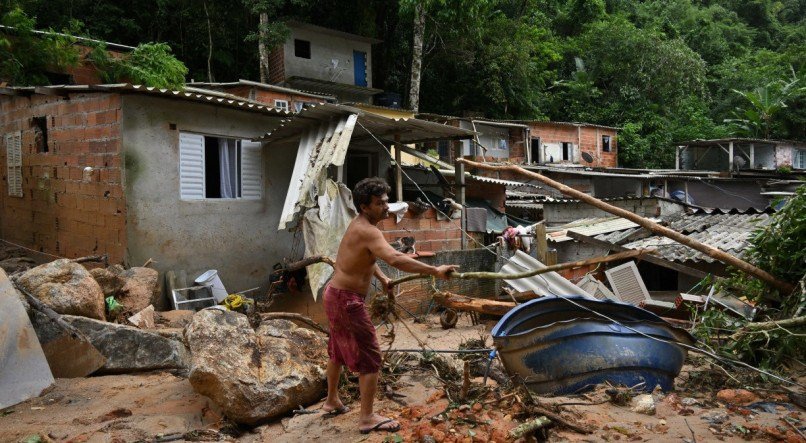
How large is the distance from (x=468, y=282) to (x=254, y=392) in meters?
7.30

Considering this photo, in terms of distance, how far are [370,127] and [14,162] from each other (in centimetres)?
757

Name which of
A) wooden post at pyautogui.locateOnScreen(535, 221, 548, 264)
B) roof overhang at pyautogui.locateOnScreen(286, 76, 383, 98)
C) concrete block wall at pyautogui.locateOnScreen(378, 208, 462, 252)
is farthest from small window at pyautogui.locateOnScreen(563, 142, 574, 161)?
wooden post at pyautogui.locateOnScreen(535, 221, 548, 264)

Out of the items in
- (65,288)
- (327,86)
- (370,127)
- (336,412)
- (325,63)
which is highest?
(325,63)

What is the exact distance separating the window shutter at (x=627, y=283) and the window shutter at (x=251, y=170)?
6.69m

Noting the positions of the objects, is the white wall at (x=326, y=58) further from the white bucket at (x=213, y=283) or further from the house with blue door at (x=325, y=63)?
the white bucket at (x=213, y=283)

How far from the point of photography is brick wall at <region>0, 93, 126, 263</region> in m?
8.97

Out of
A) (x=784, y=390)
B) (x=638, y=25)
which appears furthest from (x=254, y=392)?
(x=638, y=25)

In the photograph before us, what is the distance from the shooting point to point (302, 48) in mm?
24703

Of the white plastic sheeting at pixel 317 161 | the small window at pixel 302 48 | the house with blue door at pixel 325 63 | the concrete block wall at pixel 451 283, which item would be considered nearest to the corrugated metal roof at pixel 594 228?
the concrete block wall at pixel 451 283

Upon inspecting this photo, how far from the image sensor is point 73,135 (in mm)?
9773

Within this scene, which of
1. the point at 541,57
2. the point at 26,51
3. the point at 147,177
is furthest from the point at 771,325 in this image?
the point at 541,57

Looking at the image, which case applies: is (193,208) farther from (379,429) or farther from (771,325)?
(771,325)

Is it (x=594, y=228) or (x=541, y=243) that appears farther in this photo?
(x=594, y=228)

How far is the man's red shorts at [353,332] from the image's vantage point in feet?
13.0
